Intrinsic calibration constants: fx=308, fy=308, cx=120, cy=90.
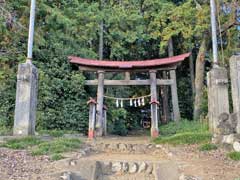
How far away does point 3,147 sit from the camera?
7422 mm

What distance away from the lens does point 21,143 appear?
25.6 ft

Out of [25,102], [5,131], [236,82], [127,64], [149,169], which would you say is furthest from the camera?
[127,64]

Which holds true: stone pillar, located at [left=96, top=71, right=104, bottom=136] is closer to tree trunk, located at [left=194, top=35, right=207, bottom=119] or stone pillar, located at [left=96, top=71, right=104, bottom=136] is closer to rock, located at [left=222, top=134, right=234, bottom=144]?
tree trunk, located at [left=194, top=35, right=207, bottom=119]

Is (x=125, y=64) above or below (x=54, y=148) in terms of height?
above

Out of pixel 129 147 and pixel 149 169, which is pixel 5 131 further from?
pixel 149 169

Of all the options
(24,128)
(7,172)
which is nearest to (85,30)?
(24,128)

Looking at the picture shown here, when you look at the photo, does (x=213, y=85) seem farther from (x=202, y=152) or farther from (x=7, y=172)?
(x=7, y=172)

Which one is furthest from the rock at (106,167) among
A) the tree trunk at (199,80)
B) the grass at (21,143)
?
the tree trunk at (199,80)

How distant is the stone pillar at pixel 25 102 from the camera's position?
945 centimetres

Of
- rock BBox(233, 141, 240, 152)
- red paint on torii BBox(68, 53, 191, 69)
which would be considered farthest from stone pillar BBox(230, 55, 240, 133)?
red paint on torii BBox(68, 53, 191, 69)

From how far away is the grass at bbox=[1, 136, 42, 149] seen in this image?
7539 mm

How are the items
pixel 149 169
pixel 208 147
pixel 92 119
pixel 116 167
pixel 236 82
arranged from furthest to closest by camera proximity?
pixel 92 119 → pixel 236 82 → pixel 208 147 → pixel 116 167 → pixel 149 169

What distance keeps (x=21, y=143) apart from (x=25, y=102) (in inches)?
81.3

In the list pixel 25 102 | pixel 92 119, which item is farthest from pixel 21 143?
pixel 92 119
